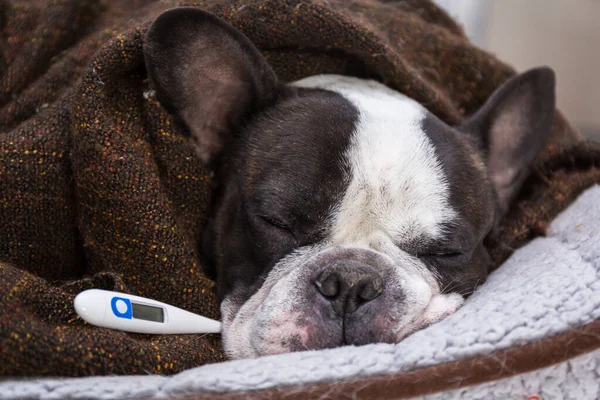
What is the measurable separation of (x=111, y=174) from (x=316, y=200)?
1.42ft

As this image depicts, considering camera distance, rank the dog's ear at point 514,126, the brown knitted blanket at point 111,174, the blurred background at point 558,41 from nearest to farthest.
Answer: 1. the brown knitted blanket at point 111,174
2. the dog's ear at point 514,126
3. the blurred background at point 558,41

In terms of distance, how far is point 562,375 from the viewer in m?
1.11

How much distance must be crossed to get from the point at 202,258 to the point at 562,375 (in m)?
0.83

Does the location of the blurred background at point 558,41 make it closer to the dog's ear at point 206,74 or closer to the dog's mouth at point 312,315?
the dog's ear at point 206,74

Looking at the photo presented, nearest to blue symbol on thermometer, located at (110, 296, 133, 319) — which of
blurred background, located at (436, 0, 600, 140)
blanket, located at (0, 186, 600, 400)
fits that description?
blanket, located at (0, 186, 600, 400)

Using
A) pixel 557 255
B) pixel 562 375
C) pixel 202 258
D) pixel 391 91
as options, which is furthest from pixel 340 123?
pixel 562 375

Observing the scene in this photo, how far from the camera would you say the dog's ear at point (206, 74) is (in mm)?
1426

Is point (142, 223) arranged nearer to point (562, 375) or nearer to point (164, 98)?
point (164, 98)

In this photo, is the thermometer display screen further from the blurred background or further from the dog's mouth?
the blurred background

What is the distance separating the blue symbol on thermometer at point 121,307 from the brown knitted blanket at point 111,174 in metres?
0.04

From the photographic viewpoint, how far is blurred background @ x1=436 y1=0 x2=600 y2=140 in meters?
3.38

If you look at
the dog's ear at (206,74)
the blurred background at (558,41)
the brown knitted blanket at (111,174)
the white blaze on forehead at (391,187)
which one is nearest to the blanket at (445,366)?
the brown knitted blanket at (111,174)

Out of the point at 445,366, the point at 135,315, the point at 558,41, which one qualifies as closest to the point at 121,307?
the point at 135,315

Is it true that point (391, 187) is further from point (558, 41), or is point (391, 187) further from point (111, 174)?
point (558, 41)
